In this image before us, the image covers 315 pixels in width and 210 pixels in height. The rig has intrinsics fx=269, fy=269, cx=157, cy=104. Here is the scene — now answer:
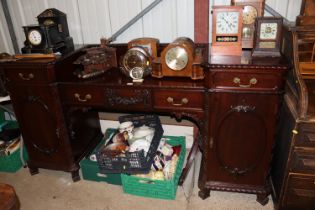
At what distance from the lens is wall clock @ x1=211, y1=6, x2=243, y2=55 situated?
5.74ft

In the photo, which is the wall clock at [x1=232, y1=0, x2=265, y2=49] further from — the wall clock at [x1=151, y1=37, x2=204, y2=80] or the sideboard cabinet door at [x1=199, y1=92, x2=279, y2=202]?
the sideboard cabinet door at [x1=199, y1=92, x2=279, y2=202]

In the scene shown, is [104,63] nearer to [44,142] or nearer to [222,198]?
[44,142]

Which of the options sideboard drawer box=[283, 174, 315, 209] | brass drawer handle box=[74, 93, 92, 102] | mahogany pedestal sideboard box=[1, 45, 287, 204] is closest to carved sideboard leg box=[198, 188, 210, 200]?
mahogany pedestal sideboard box=[1, 45, 287, 204]

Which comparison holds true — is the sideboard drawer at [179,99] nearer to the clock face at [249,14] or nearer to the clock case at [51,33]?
the clock face at [249,14]

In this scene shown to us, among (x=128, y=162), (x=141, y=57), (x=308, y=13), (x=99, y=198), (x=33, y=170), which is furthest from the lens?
(x=33, y=170)

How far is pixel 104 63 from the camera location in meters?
2.17

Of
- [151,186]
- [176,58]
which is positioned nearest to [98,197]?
[151,186]

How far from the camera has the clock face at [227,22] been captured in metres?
1.76

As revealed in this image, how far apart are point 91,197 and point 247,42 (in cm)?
172

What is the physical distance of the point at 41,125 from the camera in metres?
2.23

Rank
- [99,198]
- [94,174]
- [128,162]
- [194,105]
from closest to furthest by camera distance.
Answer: [194,105], [128,162], [99,198], [94,174]

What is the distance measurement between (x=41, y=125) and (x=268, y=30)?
1.87m

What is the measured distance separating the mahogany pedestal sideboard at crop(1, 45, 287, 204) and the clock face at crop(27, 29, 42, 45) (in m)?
0.20

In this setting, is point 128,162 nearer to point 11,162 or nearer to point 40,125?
point 40,125
